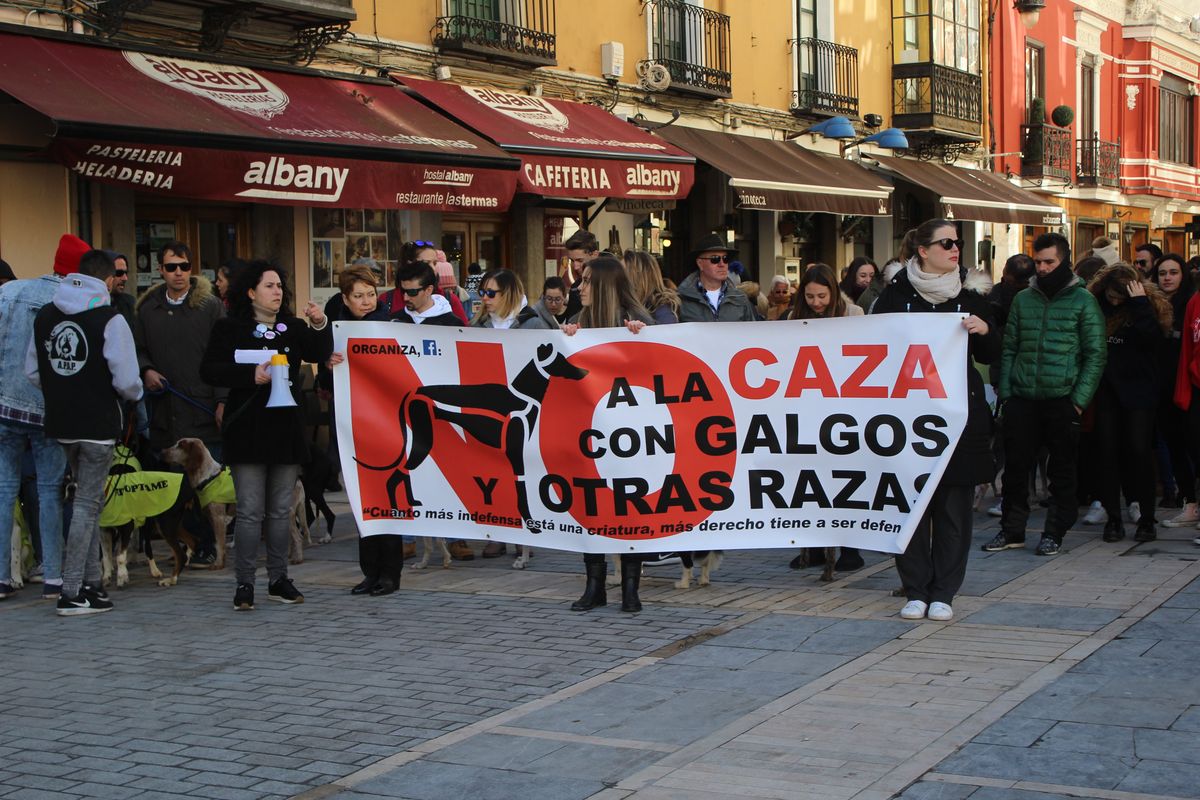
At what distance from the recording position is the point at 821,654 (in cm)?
691

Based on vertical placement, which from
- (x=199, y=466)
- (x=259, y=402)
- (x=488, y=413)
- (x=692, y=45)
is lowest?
(x=199, y=466)

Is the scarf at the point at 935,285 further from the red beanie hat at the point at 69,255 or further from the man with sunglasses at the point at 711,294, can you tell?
the red beanie hat at the point at 69,255

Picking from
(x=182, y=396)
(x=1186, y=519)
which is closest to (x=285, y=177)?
(x=182, y=396)

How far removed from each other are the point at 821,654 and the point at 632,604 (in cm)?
136

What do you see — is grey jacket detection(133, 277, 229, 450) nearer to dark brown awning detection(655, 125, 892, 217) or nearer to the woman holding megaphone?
the woman holding megaphone

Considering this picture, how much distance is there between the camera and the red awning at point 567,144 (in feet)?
52.3

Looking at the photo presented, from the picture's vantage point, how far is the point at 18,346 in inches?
336

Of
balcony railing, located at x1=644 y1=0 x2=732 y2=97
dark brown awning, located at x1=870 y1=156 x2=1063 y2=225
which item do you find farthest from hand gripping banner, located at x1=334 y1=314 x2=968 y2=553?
dark brown awning, located at x1=870 y1=156 x2=1063 y2=225

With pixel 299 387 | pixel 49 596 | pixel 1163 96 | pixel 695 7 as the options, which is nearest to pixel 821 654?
pixel 299 387

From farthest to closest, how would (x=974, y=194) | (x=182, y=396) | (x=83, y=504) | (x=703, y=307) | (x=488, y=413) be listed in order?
(x=974, y=194) < (x=182, y=396) < (x=703, y=307) < (x=488, y=413) < (x=83, y=504)

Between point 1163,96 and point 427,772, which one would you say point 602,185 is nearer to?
point 427,772

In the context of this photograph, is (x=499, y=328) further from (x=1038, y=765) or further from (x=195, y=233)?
(x=195, y=233)

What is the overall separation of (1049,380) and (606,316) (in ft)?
10.1

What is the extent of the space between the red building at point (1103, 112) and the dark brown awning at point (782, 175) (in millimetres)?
8589
